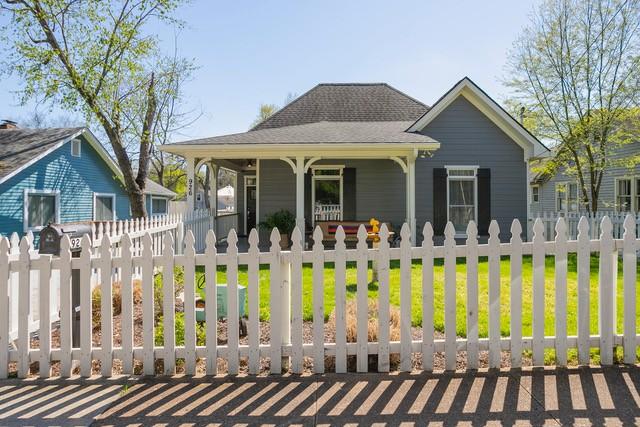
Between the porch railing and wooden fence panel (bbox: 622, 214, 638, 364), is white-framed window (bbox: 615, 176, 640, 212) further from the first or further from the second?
wooden fence panel (bbox: 622, 214, 638, 364)

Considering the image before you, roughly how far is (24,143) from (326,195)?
41.8 feet

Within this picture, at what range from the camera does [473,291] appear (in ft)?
11.0

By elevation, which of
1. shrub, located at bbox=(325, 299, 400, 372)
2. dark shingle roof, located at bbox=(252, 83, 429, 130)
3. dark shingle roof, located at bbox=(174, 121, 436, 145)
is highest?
dark shingle roof, located at bbox=(252, 83, 429, 130)

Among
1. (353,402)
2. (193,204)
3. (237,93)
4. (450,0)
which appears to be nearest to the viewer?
(353,402)

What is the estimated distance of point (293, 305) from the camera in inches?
128

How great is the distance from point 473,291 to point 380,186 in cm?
1058

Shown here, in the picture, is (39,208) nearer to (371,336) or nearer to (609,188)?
(371,336)

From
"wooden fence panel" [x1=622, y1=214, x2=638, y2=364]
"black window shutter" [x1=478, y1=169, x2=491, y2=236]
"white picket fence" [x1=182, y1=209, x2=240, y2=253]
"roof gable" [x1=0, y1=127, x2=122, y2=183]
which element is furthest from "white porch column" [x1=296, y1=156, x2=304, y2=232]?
"roof gable" [x1=0, y1=127, x2=122, y2=183]

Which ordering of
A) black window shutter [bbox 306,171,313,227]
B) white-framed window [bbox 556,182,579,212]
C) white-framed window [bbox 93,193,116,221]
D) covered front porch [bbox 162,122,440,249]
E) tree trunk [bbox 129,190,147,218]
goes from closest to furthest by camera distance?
tree trunk [bbox 129,190,147,218]
covered front porch [bbox 162,122,440,249]
black window shutter [bbox 306,171,313,227]
white-framed window [bbox 93,193,116,221]
white-framed window [bbox 556,182,579,212]

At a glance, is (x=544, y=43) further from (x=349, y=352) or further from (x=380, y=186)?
(x=349, y=352)

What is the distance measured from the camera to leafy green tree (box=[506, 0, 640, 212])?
46.6 ft

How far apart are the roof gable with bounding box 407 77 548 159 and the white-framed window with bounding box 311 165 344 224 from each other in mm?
2997

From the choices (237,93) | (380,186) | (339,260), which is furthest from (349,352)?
(237,93)

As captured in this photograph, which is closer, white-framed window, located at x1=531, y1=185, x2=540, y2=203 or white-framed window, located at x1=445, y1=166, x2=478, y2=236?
white-framed window, located at x1=445, y1=166, x2=478, y2=236
